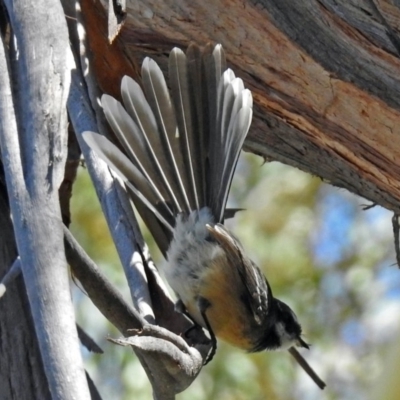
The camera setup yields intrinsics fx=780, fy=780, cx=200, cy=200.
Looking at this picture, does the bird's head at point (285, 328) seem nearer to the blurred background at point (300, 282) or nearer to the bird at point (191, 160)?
the bird at point (191, 160)

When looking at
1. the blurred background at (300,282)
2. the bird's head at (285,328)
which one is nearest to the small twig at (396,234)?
the bird's head at (285,328)

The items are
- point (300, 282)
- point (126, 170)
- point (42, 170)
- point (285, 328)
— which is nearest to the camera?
point (42, 170)

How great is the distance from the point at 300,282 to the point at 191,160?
230 cm

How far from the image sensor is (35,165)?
Answer: 44.5 inches

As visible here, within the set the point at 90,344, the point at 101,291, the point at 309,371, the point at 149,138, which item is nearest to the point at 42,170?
the point at 101,291

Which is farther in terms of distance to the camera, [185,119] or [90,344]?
[90,344]

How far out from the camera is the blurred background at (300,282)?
3.25 meters

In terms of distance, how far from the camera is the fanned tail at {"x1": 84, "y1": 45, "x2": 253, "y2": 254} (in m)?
1.40

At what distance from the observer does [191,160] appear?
4.75ft

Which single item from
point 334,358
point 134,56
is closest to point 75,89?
point 134,56

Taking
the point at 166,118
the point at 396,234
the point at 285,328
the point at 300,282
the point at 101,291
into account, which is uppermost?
the point at 166,118

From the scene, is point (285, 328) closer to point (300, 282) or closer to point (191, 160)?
point (191, 160)

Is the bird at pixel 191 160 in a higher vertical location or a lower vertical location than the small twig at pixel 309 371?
higher

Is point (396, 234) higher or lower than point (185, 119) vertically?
lower
